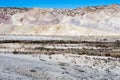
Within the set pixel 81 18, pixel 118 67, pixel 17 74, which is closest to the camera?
pixel 17 74

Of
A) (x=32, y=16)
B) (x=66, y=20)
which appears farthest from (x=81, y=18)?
(x=32, y=16)

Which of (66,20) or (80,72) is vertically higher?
(66,20)

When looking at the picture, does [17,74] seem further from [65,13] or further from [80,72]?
[65,13]

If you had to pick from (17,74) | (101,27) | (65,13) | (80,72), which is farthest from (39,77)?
(65,13)

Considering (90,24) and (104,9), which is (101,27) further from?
(104,9)

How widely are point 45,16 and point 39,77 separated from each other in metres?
131

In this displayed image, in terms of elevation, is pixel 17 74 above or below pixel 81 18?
below

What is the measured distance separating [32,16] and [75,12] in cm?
2418

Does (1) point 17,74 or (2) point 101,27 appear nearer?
(1) point 17,74

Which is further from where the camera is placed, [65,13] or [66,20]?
[65,13]

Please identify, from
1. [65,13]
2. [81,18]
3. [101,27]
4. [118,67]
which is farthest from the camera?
[65,13]

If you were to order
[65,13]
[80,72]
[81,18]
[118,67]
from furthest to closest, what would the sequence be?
[65,13] → [81,18] → [118,67] → [80,72]

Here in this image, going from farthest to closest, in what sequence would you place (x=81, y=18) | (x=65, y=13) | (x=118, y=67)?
(x=65, y=13) < (x=81, y=18) < (x=118, y=67)

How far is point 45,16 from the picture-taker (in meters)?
152
